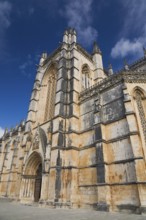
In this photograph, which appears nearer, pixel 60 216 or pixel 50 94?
pixel 60 216

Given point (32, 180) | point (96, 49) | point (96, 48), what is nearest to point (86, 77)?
point (96, 49)

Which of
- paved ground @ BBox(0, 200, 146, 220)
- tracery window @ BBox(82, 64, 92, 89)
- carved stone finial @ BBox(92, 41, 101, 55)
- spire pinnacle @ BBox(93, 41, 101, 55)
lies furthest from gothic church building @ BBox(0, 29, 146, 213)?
spire pinnacle @ BBox(93, 41, 101, 55)

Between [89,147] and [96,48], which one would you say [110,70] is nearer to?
[96,48]

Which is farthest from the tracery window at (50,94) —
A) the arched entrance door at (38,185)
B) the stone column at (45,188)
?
the stone column at (45,188)

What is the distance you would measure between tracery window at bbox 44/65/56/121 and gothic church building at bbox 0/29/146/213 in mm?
198

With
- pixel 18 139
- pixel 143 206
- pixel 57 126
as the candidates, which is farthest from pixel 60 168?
pixel 18 139

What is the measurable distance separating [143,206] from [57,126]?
9135mm

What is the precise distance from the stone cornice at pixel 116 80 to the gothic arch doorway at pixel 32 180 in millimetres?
8254

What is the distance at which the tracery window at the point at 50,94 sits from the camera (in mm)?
18742

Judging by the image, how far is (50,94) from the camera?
20.8 meters

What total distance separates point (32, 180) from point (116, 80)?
1337cm

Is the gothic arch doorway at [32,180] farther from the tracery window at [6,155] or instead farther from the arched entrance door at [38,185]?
the tracery window at [6,155]

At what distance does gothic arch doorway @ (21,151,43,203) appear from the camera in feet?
49.2

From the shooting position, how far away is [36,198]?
14.9 metres
